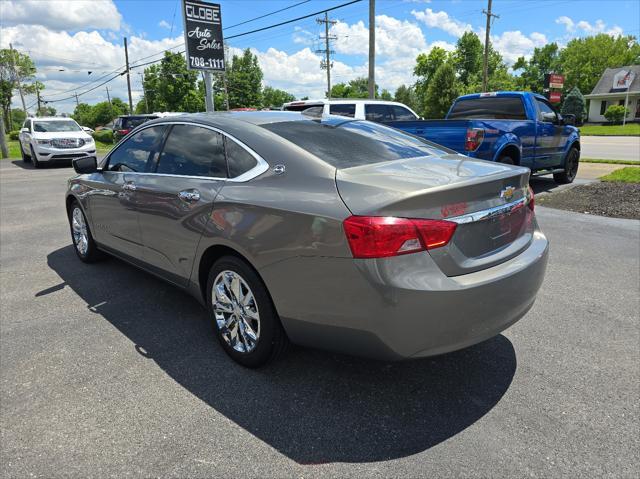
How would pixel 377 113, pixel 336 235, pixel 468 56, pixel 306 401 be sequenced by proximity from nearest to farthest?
pixel 336 235
pixel 306 401
pixel 377 113
pixel 468 56

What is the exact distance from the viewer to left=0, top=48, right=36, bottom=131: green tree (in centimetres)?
7125

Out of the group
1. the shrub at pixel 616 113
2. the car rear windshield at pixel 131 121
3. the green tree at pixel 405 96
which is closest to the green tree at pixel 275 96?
the green tree at pixel 405 96

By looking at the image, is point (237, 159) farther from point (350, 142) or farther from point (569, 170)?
point (569, 170)

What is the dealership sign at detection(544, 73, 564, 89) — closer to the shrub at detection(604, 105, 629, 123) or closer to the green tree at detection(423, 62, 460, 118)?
the shrub at detection(604, 105, 629, 123)

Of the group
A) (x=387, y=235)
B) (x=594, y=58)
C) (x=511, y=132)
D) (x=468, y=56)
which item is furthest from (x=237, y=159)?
(x=594, y=58)

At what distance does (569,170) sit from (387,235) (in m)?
10.1

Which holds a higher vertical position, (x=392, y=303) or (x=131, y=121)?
(x=131, y=121)

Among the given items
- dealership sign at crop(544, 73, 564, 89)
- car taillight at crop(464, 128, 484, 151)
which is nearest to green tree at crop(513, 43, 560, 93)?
dealership sign at crop(544, 73, 564, 89)

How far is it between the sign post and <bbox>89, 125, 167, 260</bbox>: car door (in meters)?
7.46

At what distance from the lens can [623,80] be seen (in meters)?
54.6

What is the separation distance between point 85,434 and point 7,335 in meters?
1.70

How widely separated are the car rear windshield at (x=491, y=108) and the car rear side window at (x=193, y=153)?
746 centimetres

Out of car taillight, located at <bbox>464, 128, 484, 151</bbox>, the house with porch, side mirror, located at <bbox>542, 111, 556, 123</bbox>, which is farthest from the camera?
the house with porch

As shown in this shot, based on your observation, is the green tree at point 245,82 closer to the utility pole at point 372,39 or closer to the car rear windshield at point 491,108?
the utility pole at point 372,39
